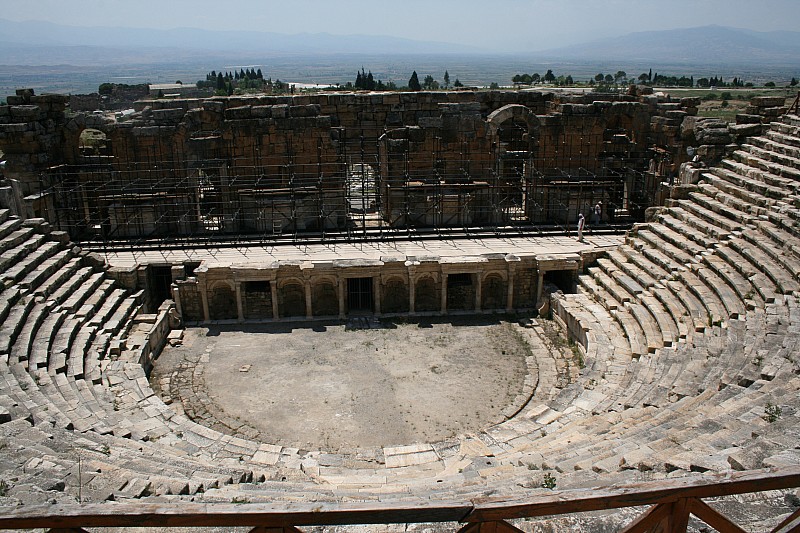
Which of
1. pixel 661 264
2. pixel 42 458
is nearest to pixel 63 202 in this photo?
pixel 42 458

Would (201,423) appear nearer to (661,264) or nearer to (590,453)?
(590,453)

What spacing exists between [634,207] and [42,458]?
22314 millimetres

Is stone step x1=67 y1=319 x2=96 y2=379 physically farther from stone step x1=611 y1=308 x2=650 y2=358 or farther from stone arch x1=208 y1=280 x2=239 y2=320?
stone step x1=611 y1=308 x2=650 y2=358

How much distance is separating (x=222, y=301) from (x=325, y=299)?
3.21 meters

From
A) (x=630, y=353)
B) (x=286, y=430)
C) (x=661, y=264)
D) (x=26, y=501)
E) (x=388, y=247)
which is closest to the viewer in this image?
(x=26, y=501)

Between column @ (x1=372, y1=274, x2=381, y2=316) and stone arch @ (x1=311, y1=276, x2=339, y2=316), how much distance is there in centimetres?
118

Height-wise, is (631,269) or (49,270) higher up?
(49,270)

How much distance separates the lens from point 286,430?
1403cm

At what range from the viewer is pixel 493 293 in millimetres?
20875

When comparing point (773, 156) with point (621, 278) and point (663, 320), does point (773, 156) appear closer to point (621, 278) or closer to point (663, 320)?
point (621, 278)

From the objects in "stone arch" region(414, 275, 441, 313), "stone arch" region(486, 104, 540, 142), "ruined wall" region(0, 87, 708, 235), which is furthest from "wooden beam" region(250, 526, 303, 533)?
"stone arch" region(486, 104, 540, 142)

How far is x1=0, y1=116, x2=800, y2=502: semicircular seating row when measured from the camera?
28.8 ft

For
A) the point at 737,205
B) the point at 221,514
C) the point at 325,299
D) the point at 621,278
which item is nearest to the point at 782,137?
the point at 737,205

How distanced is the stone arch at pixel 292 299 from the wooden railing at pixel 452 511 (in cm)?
1690
